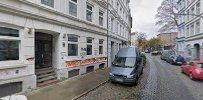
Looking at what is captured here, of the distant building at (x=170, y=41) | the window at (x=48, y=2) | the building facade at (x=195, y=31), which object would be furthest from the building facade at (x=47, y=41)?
the distant building at (x=170, y=41)

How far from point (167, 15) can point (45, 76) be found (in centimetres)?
3833

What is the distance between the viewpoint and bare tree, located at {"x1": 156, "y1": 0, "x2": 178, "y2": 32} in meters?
42.2

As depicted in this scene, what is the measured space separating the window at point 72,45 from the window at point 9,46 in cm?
459

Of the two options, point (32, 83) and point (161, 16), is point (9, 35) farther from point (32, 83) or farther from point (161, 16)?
point (161, 16)

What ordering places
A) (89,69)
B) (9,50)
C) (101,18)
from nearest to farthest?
(9,50)
(89,69)
(101,18)

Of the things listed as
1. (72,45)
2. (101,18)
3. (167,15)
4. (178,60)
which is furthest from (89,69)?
(167,15)

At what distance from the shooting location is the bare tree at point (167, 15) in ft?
138

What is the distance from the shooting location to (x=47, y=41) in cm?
1209

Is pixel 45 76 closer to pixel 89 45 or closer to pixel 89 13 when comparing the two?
pixel 89 45

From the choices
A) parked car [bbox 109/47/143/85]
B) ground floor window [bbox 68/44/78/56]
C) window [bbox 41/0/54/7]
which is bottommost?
parked car [bbox 109/47/143/85]

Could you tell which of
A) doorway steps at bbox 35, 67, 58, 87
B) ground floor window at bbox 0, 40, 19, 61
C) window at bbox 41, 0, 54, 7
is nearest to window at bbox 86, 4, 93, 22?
window at bbox 41, 0, 54, 7

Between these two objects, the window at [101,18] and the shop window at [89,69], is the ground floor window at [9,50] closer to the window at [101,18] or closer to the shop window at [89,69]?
the shop window at [89,69]

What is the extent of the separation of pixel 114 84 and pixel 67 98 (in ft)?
14.3

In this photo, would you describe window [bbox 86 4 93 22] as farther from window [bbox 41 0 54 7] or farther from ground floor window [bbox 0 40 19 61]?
ground floor window [bbox 0 40 19 61]
